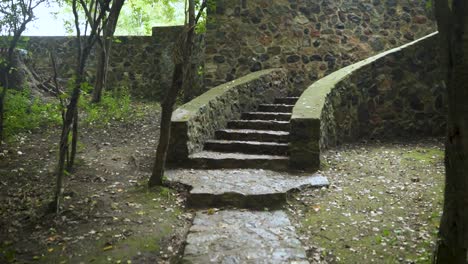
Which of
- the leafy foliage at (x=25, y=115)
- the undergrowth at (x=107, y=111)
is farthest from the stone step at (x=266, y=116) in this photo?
the leafy foliage at (x=25, y=115)

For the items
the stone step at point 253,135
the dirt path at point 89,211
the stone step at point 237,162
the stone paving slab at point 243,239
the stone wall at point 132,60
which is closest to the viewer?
the stone paving slab at point 243,239

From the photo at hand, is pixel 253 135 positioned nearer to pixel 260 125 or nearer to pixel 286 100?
pixel 260 125

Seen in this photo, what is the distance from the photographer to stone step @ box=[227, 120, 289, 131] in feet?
20.8

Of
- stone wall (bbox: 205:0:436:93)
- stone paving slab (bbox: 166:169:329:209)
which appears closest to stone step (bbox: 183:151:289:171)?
stone paving slab (bbox: 166:169:329:209)

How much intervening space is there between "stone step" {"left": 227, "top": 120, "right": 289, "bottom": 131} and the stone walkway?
1.38 meters

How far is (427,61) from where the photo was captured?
7.00m

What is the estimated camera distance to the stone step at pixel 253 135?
5.89 m

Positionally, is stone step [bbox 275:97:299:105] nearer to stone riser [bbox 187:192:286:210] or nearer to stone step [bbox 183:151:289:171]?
stone step [bbox 183:151:289:171]

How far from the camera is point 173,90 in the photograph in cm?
455

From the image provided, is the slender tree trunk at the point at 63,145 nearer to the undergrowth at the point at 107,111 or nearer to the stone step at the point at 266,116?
the undergrowth at the point at 107,111

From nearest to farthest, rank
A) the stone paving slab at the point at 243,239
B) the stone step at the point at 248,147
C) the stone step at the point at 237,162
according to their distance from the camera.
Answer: the stone paving slab at the point at 243,239 → the stone step at the point at 237,162 → the stone step at the point at 248,147

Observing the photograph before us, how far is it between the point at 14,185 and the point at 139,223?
1775 mm

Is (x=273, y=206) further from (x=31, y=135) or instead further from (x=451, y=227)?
(x=31, y=135)

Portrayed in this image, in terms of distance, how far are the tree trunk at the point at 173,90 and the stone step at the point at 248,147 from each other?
1.30m
